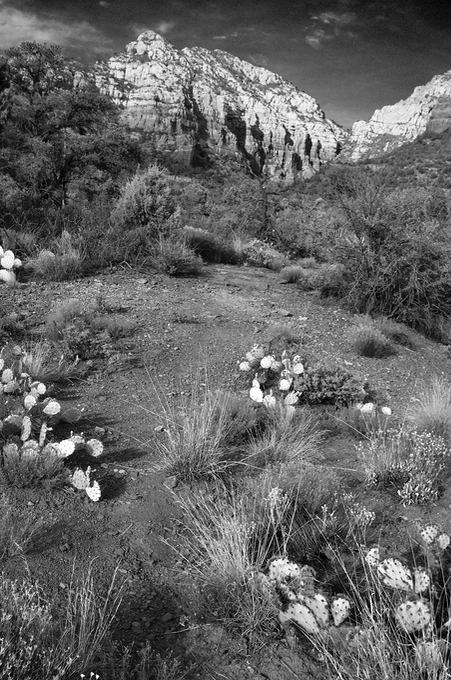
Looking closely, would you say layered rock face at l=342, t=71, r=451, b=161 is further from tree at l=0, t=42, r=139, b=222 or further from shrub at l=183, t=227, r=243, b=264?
shrub at l=183, t=227, r=243, b=264

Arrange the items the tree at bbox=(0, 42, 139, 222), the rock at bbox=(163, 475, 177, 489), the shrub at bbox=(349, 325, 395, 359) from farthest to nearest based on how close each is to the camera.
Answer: the tree at bbox=(0, 42, 139, 222) → the shrub at bbox=(349, 325, 395, 359) → the rock at bbox=(163, 475, 177, 489)

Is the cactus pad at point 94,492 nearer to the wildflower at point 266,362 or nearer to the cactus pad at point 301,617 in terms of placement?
the cactus pad at point 301,617

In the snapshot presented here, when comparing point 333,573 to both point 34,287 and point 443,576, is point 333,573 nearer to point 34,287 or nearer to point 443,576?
point 443,576

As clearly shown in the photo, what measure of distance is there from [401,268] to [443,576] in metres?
6.74

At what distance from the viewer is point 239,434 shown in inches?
172

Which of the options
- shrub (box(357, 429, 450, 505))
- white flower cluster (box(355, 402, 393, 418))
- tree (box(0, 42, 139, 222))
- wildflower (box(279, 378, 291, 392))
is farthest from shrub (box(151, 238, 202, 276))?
shrub (box(357, 429, 450, 505))

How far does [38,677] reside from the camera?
75.2 inches

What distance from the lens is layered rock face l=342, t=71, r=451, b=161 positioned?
88562mm

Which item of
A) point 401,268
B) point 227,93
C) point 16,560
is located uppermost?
point 227,93

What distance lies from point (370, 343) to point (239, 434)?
3214mm

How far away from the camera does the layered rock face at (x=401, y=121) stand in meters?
88.6

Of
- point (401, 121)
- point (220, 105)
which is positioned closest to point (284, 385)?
point (220, 105)

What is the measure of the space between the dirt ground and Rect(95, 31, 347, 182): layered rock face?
270 ft

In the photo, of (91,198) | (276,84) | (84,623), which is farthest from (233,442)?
(276,84)
